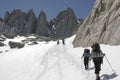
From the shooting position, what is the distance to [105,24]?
118ft

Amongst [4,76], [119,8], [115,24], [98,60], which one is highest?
[119,8]

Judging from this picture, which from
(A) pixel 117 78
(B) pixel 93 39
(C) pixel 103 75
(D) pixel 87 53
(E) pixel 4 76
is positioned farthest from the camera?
(B) pixel 93 39

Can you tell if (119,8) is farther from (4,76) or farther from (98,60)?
(98,60)

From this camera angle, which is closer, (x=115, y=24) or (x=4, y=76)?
(x=4, y=76)

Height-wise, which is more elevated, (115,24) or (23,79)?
(115,24)

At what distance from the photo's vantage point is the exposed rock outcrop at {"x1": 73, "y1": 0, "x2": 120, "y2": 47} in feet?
101

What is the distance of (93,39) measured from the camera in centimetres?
3756

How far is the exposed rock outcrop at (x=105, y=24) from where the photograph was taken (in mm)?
30812

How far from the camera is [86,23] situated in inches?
1864

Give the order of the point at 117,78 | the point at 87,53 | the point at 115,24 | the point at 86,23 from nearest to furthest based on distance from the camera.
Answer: the point at 117,78, the point at 87,53, the point at 115,24, the point at 86,23

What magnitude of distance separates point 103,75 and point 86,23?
32.1 metres

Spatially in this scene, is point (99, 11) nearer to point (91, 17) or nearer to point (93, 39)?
point (91, 17)

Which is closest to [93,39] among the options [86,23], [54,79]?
Answer: [86,23]

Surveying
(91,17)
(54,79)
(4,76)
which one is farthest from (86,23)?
(54,79)
